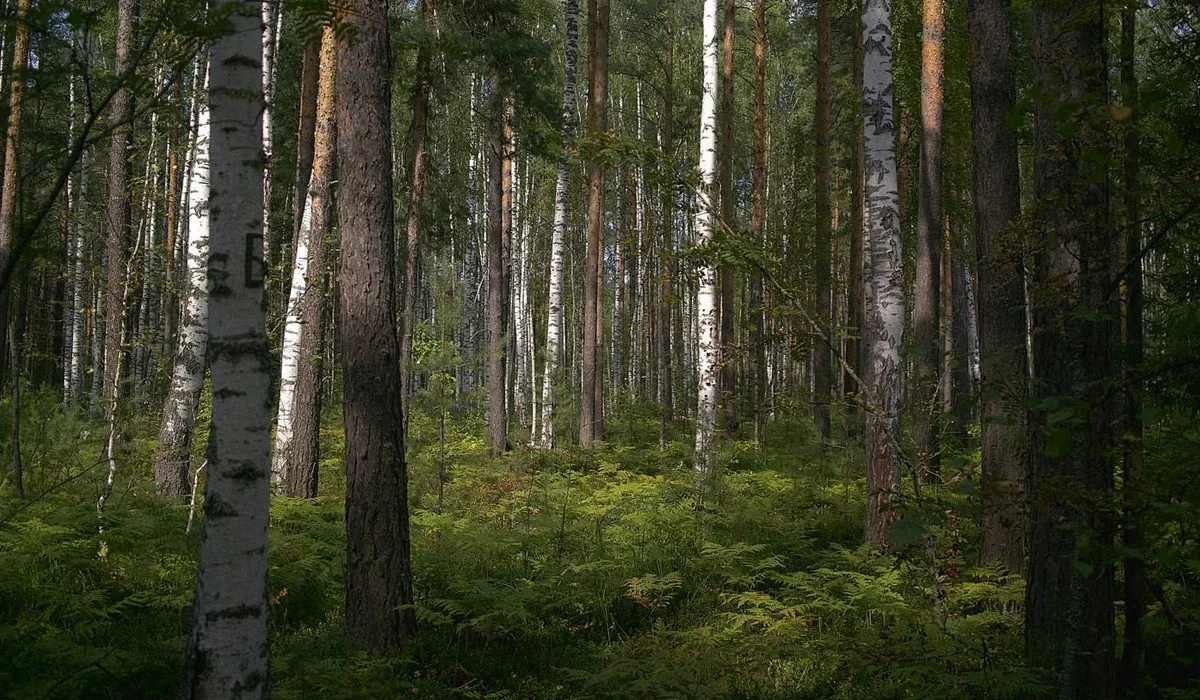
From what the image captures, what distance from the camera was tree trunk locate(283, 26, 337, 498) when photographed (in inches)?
375

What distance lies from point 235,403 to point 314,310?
745 cm

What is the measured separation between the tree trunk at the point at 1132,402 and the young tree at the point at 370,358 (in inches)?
160

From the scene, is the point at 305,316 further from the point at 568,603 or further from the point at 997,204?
the point at 997,204

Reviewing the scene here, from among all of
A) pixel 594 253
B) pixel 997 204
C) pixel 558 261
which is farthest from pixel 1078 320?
pixel 594 253

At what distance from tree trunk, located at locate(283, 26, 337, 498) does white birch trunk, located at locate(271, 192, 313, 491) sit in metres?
0.06

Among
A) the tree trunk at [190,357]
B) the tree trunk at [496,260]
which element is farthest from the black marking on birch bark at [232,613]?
the tree trunk at [496,260]

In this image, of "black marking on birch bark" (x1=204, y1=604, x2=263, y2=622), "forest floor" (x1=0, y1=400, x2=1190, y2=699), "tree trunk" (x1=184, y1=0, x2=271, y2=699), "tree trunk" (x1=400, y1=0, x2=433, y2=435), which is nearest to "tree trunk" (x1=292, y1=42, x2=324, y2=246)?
"tree trunk" (x1=400, y1=0, x2=433, y2=435)

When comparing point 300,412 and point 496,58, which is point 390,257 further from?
point 496,58

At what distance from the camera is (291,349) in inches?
381

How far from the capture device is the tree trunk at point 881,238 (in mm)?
6305

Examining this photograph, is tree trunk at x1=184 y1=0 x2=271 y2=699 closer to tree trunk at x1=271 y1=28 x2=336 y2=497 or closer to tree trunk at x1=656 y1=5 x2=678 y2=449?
tree trunk at x1=656 y1=5 x2=678 y2=449

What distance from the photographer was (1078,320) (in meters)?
3.36

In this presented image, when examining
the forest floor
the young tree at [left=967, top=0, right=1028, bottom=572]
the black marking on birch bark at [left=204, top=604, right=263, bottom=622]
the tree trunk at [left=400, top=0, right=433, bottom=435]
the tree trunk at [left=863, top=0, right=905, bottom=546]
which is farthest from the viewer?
the tree trunk at [left=400, top=0, right=433, bottom=435]

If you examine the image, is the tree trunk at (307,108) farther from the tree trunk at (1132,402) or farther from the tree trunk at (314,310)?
the tree trunk at (1132,402)
